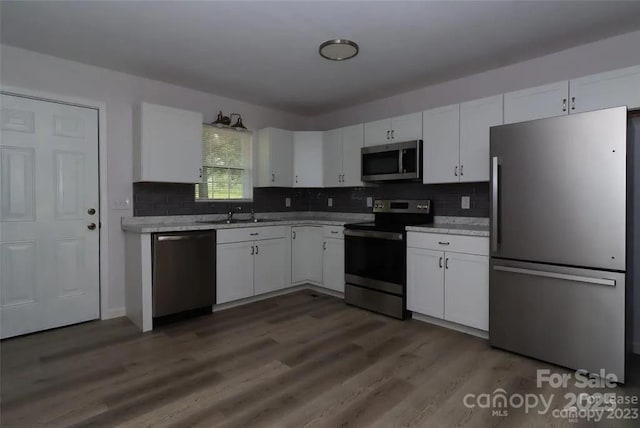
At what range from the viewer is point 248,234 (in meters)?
3.76

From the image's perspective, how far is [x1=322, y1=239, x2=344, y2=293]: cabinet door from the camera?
400 centimetres

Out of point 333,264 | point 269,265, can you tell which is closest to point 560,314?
point 333,264

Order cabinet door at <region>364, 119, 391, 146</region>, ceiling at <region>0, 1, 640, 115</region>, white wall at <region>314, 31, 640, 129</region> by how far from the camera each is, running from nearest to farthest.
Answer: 1. ceiling at <region>0, 1, 640, 115</region>
2. white wall at <region>314, 31, 640, 129</region>
3. cabinet door at <region>364, 119, 391, 146</region>

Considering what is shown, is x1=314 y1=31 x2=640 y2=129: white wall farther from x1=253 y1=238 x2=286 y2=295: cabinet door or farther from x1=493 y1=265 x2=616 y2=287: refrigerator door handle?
x1=253 y1=238 x2=286 y2=295: cabinet door

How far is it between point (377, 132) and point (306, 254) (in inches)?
67.3

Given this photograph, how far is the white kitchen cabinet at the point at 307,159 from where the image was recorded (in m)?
4.60

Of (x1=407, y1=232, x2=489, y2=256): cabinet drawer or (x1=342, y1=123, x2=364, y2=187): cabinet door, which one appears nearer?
(x1=407, y1=232, x2=489, y2=256): cabinet drawer

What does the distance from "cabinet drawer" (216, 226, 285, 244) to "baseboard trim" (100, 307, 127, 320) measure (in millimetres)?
1166

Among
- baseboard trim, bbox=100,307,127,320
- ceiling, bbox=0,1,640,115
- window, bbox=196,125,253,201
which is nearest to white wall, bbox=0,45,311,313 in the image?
baseboard trim, bbox=100,307,127,320

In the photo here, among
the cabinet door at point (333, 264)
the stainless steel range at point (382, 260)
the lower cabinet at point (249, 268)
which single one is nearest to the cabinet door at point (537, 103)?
the stainless steel range at point (382, 260)

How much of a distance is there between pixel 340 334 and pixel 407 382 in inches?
34.6

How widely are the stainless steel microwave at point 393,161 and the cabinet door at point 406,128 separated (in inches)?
3.6

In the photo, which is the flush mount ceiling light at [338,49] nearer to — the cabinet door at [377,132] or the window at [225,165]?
the cabinet door at [377,132]

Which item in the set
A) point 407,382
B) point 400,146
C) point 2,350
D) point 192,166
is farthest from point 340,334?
point 2,350
